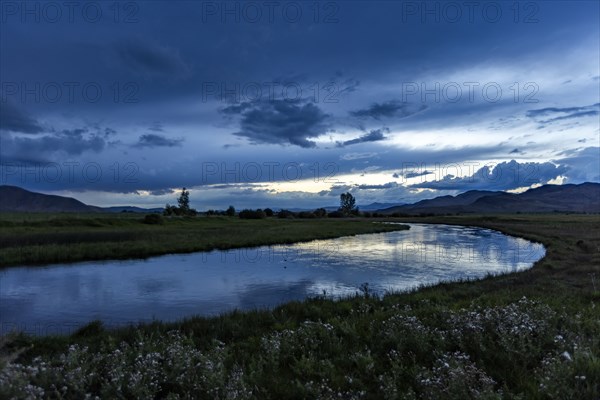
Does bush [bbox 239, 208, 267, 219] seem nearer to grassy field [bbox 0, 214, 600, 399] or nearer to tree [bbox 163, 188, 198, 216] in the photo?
tree [bbox 163, 188, 198, 216]

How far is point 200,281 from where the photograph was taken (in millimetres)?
24578

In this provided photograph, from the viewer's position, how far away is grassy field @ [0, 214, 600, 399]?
6.72 meters

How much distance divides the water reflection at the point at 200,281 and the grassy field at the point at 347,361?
4.81 meters

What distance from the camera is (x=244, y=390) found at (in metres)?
6.68

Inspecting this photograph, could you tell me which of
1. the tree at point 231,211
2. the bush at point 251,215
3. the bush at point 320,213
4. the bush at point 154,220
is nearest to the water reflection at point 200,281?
the bush at point 154,220

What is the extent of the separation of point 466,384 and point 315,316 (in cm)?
814

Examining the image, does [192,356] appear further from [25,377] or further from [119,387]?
[25,377]

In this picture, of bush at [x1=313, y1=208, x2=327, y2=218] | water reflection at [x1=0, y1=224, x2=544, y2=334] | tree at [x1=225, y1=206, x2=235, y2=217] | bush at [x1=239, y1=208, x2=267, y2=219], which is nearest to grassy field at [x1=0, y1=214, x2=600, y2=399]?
water reflection at [x1=0, y1=224, x2=544, y2=334]

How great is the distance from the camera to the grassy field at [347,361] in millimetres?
6719

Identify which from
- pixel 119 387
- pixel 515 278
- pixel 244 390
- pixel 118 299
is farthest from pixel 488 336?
pixel 118 299

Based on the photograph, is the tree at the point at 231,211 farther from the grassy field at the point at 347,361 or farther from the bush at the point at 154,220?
the grassy field at the point at 347,361

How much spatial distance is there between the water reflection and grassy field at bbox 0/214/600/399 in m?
4.81

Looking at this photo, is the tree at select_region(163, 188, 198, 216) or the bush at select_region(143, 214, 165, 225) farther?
the tree at select_region(163, 188, 198, 216)

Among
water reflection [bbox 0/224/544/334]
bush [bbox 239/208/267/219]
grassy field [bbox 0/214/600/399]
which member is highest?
bush [bbox 239/208/267/219]
